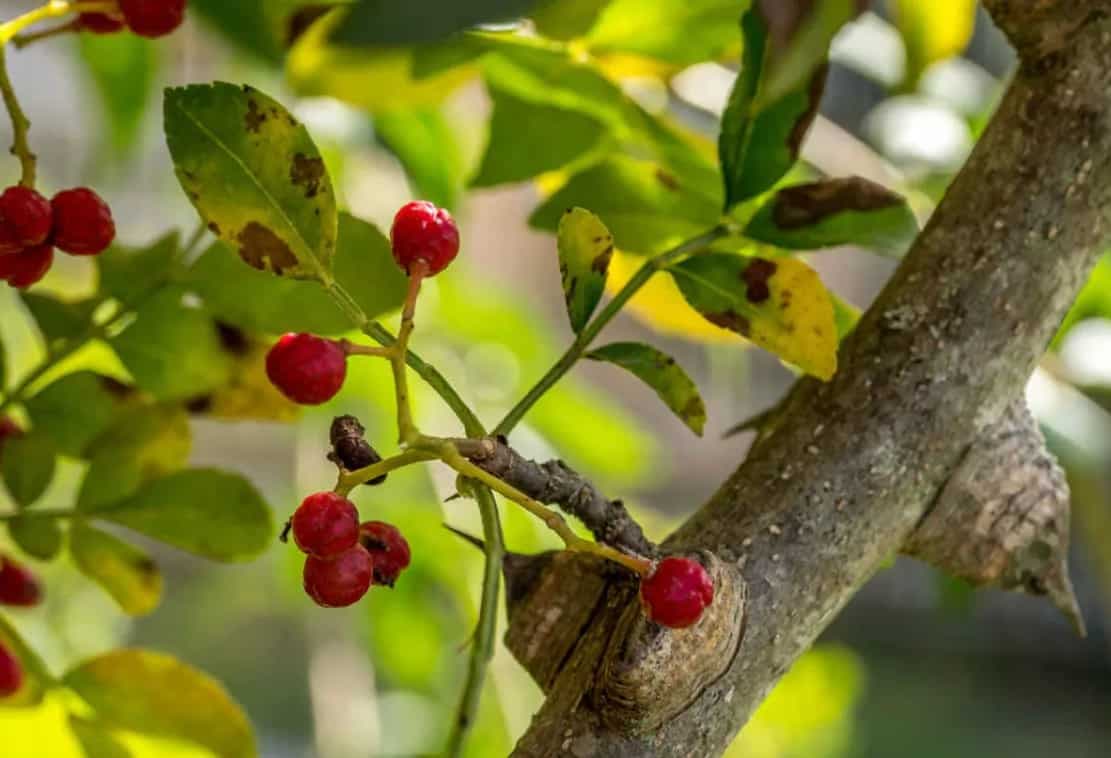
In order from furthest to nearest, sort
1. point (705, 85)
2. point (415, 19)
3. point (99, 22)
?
point (705, 85), point (99, 22), point (415, 19)

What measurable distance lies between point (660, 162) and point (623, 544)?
163mm

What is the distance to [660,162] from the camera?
392 millimetres

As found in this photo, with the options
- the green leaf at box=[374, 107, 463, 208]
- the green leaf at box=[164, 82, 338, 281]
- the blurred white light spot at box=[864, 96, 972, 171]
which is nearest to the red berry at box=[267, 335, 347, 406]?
the green leaf at box=[164, 82, 338, 281]

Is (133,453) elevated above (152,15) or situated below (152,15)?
below

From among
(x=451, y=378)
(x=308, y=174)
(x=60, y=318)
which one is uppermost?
(x=308, y=174)

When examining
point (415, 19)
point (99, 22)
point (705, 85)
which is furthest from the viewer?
point (705, 85)

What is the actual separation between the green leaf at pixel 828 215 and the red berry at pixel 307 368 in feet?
0.38

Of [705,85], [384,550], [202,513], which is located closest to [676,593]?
[384,550]

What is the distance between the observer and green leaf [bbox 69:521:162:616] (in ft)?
1.17

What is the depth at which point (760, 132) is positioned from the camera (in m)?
0.31

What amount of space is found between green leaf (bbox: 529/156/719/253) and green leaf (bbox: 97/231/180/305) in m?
0.09

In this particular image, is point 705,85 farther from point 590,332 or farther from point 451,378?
point 590,332

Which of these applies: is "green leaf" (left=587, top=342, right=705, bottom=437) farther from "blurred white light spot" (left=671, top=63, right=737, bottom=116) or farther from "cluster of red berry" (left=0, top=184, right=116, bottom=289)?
"blurred white light spot" (left=671, top=63, right=737, bottom=116)

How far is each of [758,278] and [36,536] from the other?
0.19 meters
